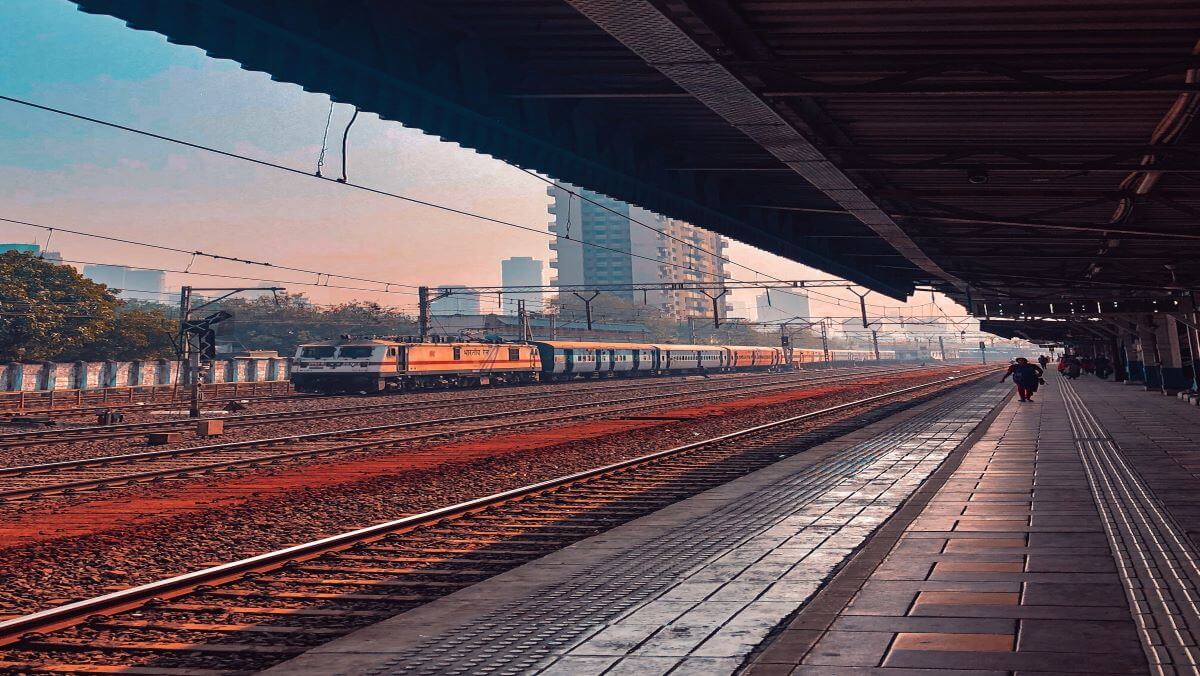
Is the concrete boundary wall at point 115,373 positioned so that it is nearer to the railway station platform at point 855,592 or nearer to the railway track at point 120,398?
the railway track at point 120,398

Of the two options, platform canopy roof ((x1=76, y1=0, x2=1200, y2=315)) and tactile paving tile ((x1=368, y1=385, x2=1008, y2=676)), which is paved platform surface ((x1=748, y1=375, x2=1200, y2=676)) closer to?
tactile paving tile ((x1=368, y1=385, x2=1008, y2=676))

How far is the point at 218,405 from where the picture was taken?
136 feet

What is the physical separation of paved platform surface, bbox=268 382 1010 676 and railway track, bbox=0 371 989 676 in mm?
627

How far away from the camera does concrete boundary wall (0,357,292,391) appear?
172 feet

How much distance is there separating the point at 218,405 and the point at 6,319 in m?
31.1

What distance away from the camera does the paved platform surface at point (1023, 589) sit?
17.5 ft

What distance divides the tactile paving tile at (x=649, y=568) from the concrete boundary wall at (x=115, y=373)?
1536 inches

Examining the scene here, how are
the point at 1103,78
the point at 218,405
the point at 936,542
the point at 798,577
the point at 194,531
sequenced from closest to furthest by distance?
1. the point at 798,577
2. the point at 936,542
3. the point at 1103,78
4. the point at 194,531
5. the point at 218,405

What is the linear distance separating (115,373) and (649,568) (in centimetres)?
5586

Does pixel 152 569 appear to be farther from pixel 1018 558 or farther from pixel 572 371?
pixel 572 371

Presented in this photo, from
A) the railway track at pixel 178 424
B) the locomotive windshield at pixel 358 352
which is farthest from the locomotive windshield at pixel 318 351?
the railway track at pixel 178 424

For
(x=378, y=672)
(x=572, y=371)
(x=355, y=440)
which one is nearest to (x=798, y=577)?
(x=378, y=672)

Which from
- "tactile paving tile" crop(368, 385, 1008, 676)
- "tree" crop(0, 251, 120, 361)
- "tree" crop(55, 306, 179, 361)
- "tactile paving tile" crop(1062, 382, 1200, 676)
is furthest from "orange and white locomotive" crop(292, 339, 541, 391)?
"tactile paving tile" crop(1062, 382, 1200, 676)

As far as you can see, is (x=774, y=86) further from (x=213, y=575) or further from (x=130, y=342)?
(x=130, y=342)
